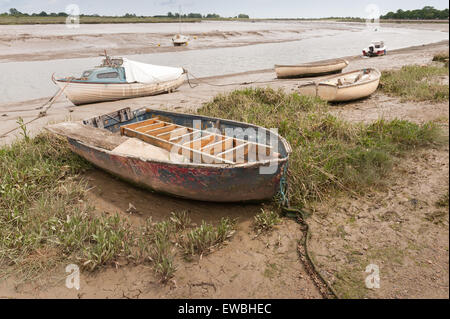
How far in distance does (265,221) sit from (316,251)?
2.81ft

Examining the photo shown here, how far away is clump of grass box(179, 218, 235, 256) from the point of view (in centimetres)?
395

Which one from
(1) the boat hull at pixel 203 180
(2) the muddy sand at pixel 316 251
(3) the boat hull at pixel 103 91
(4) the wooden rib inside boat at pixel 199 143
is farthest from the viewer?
(3) the boat hull at pixel 103 91

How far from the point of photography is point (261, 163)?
4074mm

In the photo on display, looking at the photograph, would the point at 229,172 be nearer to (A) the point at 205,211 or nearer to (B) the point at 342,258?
(A) the point at 205,211

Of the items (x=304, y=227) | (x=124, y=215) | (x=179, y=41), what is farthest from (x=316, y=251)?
(x=179, y=41)

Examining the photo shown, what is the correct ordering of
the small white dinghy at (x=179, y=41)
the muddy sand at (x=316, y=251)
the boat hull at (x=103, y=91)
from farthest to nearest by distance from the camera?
1. the small white dinghy at (x=179, y=41)
2. the boat hull at (x=103, y=91)
3. the muddy sand at (x=316, y=251)

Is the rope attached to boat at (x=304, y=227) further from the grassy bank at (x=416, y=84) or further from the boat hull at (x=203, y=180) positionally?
the grassy bank at (x=416, y=84)

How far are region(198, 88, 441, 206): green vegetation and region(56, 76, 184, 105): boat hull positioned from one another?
23.9 feet

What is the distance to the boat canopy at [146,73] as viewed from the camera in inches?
538

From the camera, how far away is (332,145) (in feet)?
19.1

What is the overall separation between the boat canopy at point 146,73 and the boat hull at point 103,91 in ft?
0.91

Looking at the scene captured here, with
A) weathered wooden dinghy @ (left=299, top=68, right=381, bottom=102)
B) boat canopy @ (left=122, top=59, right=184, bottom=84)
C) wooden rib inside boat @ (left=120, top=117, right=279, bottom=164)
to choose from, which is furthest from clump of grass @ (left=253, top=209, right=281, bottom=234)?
boat canopy @ (left=122, top=59, right=184, bottom=84)

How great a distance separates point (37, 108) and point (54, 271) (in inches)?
450

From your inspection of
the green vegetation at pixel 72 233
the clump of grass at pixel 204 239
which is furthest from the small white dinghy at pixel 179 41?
the clump of grass at pixel 204 239
